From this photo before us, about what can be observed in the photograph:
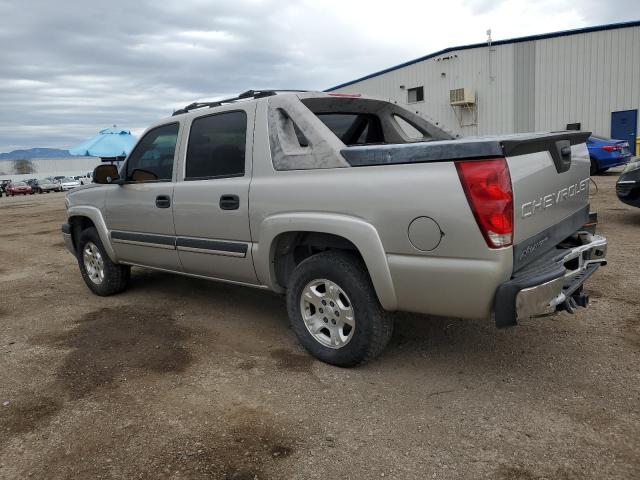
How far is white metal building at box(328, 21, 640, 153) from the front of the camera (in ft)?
59.9

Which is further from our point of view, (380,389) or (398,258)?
(380,389)

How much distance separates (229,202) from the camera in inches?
153

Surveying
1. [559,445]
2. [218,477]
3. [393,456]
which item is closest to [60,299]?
[218,477]

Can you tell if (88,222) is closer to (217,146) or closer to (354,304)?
(217,146)

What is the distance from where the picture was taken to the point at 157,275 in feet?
21.5

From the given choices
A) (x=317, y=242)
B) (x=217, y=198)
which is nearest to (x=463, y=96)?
(x=217, y=198)

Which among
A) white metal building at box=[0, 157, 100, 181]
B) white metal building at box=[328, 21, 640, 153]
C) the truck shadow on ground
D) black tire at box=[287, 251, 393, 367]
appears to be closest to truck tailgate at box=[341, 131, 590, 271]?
black tire at box=[287, 251, 393, 367]

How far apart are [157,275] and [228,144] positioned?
3112mm

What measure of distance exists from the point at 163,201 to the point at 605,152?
1433 cm

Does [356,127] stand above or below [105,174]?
above

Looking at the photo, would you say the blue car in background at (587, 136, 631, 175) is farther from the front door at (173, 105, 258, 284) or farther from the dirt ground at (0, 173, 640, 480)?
the front door at (173, 105, 258, 284)

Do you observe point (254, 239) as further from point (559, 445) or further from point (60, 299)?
point (60, 299)

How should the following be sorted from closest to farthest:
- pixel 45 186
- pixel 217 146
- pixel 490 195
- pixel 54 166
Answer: pixel 490 195
pixel 217 146
pixel 45 186
pixel 54 166

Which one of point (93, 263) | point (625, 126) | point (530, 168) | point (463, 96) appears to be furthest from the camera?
point (463, 96)
